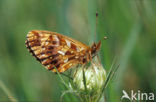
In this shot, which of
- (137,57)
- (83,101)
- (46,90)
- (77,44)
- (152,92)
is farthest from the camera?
(46,90)

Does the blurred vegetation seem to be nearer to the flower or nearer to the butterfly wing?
the butterfly wing

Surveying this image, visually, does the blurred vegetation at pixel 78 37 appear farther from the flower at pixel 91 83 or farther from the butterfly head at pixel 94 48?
the flower at pixel 91 83

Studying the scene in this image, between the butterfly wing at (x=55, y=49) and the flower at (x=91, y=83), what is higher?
A: the butterfly wing at (x=55, y=49)

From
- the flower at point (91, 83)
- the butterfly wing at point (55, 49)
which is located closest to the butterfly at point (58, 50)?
the butterfly wing at point (55, 49)

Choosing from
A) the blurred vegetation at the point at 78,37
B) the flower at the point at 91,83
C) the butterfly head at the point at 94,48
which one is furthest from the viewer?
the blurred vegetation at the point at 78,37

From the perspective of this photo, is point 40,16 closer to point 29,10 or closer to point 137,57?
point 29,10

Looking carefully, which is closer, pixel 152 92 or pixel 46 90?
pixel 152 92

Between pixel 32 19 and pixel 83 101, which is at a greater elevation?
pixel 32 19

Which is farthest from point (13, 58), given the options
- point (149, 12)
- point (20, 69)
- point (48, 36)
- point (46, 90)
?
point (149, 12)
